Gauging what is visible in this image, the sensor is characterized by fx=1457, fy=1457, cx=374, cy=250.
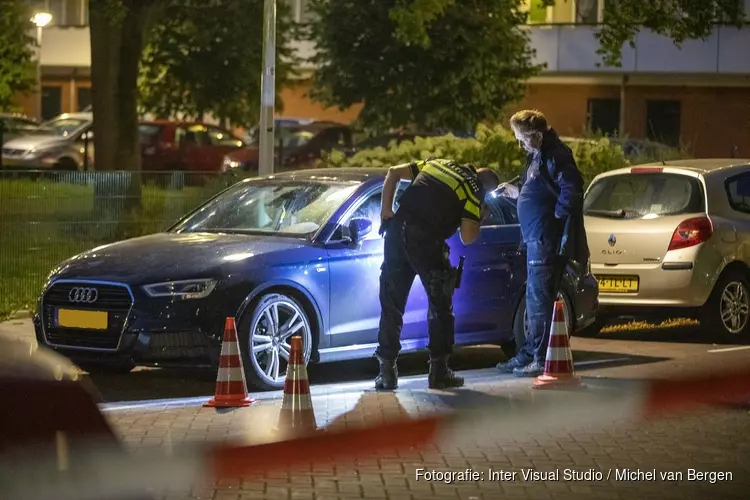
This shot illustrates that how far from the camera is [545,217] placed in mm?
10672

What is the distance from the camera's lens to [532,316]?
427 inches

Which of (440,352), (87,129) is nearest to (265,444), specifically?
(440,352)

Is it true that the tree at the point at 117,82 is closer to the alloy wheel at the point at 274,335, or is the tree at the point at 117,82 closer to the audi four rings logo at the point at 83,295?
the audi four rings logo at the point at 83,295

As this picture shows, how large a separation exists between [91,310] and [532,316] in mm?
3230

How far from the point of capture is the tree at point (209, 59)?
25922mm

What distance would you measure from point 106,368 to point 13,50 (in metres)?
28.8

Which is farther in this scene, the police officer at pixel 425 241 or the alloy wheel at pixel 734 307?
the alloy wheel at pixel 734 307

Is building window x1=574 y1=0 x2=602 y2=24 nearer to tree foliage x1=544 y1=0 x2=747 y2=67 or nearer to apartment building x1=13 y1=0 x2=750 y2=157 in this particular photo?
apartment building x1=13 y1=0 x2=750 y2=157

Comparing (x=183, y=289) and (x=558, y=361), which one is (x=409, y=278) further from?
(x=183, y=289)

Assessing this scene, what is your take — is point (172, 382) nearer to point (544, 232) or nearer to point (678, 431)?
point (544, 232)

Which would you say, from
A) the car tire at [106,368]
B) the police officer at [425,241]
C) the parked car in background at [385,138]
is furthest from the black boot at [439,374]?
the parked car in background at [385,138]

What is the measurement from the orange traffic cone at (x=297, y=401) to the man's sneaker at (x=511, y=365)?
2.85 m

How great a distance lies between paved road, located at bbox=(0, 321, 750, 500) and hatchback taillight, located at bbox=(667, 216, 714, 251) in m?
1.47

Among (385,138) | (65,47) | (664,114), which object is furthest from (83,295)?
(65,47)
